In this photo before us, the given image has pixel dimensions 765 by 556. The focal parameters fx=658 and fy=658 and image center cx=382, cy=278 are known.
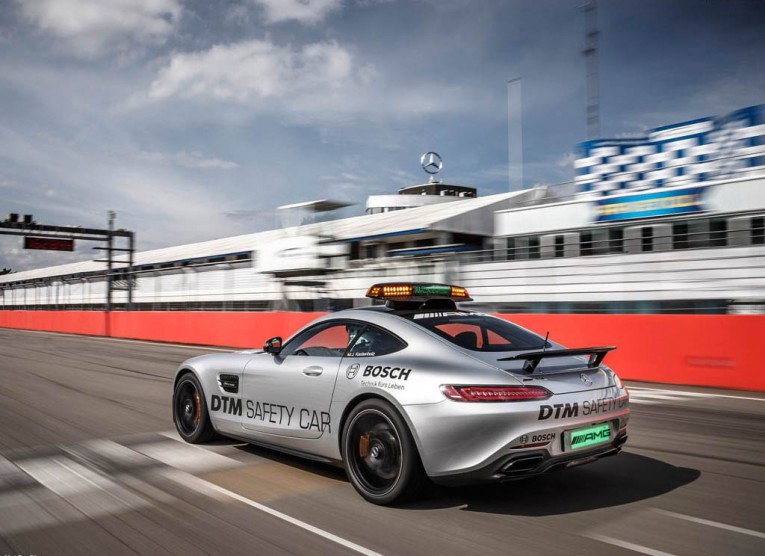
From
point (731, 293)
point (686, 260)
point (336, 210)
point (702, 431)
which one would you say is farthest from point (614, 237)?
point (336, 210)

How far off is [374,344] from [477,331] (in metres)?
0.78

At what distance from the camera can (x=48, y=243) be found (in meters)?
41.8

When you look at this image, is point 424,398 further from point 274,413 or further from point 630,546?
point 274,413

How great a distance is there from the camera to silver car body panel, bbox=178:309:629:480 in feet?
12.7

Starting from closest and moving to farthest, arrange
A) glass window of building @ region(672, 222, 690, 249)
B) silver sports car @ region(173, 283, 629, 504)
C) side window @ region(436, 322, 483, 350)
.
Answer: silver sports car @ region(173, 283, 629, 504) < side window @ region(436, 322, 483, 350) < glass window of building @ region(672, 222, 690, 249)

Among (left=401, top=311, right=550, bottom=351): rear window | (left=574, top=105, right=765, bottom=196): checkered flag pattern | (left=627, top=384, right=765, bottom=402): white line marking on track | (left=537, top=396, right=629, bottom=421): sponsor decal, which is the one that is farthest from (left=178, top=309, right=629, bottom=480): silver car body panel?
(left=574, top=105, right=765, bottom=196): checkered flag pattern

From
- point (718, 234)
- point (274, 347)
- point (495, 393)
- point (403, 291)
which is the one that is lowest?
point (495, 393)

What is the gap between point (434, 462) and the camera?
3986mm

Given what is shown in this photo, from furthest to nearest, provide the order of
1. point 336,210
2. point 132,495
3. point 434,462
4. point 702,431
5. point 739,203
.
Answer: point 336,210
point 739,203
point 702,431
point 132,495
point 434,462

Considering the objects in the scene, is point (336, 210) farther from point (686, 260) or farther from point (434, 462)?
point (434, 462)

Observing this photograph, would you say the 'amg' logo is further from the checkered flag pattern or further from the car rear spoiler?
the checkered flag pattern

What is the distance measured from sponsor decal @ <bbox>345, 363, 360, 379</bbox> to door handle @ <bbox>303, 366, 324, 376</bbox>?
0.95 feet

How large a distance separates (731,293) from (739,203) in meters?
7.04

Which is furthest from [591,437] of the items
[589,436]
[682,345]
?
[682,345]
